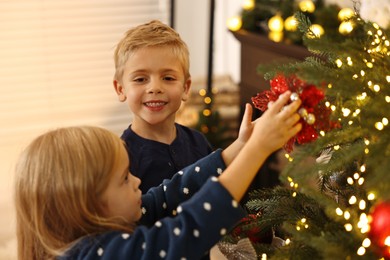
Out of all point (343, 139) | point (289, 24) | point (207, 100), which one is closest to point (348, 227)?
point (343, 139)

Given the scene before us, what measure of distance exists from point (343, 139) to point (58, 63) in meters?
Result: 2.49

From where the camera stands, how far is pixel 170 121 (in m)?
1.66

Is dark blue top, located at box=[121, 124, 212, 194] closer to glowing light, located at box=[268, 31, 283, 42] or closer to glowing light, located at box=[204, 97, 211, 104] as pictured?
glowing light, located at box=[268, 31, 283, 42]

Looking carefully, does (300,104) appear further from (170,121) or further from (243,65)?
(243,65)

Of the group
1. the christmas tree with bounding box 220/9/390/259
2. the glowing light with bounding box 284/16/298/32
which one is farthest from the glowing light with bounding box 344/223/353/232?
the glowing light with bounding box 284/16/298/32

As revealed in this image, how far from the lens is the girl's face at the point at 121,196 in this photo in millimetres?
1113

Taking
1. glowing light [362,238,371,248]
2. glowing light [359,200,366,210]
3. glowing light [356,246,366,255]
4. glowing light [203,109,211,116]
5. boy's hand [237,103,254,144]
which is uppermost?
boy's hand [237,103,254,144]

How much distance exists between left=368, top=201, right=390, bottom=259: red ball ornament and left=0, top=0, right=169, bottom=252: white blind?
241cm

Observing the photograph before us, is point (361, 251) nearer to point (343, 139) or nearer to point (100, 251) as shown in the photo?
point (343, 139)

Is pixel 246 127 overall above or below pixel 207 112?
above

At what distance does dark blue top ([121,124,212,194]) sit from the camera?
5.14 feet

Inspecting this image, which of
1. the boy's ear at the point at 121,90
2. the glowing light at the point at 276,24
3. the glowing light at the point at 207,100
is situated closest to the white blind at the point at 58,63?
the glowing light at the point at 207,100

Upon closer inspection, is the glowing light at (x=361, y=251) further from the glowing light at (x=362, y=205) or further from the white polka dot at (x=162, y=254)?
the white polka dot at (x=162, y=254)

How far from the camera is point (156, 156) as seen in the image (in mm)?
1590
